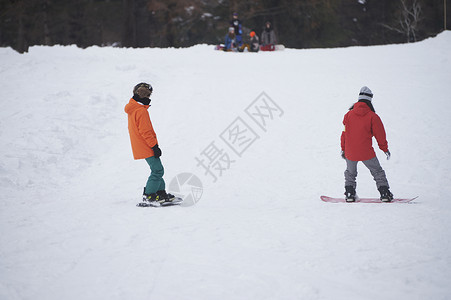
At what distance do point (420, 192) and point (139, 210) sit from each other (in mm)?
4545

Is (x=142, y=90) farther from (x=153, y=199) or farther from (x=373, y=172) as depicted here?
(x=373, y=172)

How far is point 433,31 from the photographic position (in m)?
34.0

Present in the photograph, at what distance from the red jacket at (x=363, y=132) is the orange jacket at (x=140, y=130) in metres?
2.98

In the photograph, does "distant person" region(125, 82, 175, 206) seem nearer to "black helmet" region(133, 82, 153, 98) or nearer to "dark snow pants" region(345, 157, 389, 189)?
"black helmet" region(133, 82, 153, 98)

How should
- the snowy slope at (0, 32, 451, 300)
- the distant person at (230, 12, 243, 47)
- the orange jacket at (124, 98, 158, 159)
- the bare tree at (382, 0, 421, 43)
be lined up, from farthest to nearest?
the bare tree at (382, 0, 421, 43), the distant person at (230, 12, 243, 47), the orange jacket at (124, 98, 158, 159), the snowy slope at (0, 32, 451, 300)

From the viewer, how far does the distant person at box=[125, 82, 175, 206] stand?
5930mm

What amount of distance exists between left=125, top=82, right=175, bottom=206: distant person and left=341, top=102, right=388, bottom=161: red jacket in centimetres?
294

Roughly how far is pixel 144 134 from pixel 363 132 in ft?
10.7

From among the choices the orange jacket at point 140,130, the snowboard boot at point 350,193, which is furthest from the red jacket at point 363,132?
the orange jacket at point 140,130

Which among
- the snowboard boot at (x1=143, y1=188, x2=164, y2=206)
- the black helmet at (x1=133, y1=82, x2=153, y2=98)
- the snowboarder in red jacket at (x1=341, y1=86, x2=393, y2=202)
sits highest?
the black helmet at (x1=133, y1=82, x2=153, y2=98)

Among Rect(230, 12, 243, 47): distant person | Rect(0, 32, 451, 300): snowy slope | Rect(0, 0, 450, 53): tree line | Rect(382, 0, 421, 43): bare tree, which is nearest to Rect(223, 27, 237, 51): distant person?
Rect(230, 12, 243, 47): distant person

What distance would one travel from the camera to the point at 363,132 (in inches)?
241

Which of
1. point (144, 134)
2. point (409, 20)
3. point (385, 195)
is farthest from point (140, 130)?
point (409, 20)

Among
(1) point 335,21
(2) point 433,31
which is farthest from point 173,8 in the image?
(2) point 433,31
